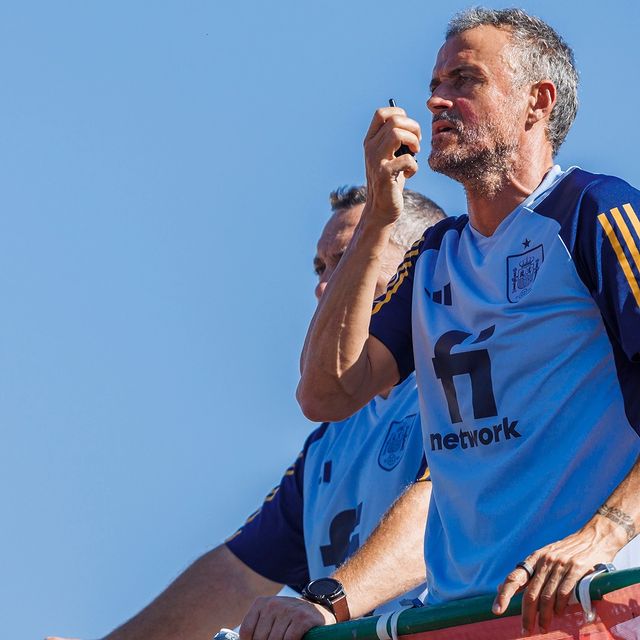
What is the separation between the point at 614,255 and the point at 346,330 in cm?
99

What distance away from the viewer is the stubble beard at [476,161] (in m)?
4.89

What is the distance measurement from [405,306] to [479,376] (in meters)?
0.61

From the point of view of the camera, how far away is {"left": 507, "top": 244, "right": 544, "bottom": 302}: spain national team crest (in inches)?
175

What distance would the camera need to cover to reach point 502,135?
195 inches

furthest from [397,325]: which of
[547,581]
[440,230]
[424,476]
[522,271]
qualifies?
[547,581]

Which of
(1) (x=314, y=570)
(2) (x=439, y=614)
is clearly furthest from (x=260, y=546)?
(2) (x=439, y=614)

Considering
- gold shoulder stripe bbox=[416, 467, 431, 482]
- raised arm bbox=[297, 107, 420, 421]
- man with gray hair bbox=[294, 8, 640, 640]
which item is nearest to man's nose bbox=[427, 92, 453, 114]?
man with gray hair bbox=[294, 8, 640, 640]

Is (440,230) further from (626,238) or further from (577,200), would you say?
(626,238)

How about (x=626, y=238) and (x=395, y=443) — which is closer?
(x=626, y=238)

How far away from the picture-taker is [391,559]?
5.20 m

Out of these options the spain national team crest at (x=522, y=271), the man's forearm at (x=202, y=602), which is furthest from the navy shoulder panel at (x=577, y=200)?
the man's forearm at (x=202, y=602)

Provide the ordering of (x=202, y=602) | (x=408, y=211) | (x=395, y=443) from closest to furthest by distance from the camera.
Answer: (x=395, y=443)
(x=202, y=602)
(x=408, y=211)

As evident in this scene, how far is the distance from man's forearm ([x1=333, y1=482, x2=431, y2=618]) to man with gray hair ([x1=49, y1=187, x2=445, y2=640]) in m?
0.15

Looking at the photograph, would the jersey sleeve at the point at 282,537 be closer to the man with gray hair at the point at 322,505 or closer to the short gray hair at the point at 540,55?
the man with gray hair at the point at 322,505
